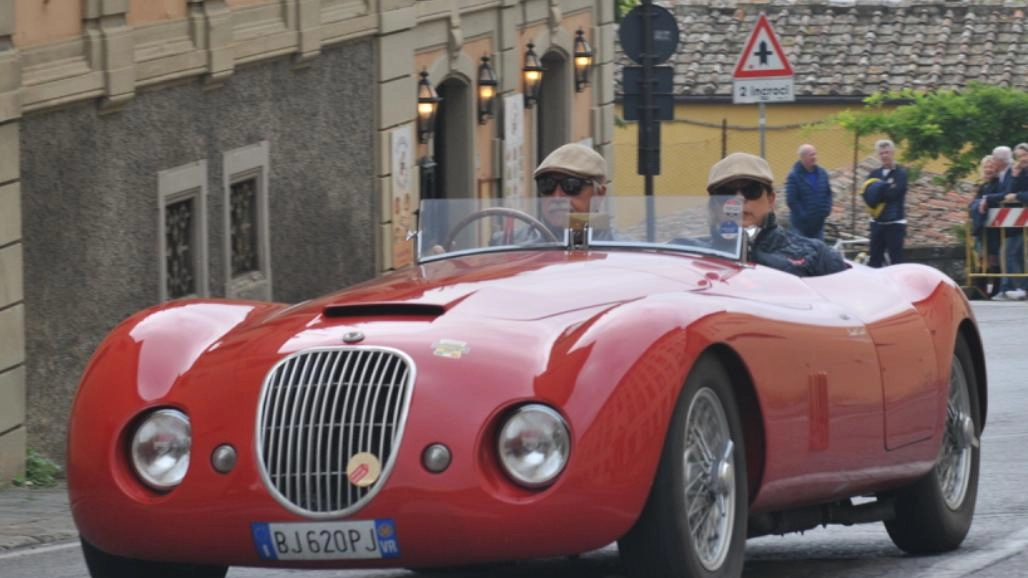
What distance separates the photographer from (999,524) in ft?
34.3

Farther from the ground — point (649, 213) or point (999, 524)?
point (649, 213)

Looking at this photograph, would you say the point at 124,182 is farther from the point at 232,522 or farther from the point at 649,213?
the point at 232,522

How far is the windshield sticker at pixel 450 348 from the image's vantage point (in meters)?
7.20

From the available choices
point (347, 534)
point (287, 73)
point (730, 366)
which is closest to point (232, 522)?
point (347, 534)

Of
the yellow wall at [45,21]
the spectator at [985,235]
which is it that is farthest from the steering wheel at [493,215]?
the spectator at [985,235]

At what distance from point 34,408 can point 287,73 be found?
5.72 meters

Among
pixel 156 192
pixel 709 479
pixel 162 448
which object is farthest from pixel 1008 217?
pixel 162 448

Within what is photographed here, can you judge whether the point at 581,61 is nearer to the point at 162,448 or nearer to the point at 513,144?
the point at 513,144

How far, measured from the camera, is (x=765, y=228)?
9.75 m

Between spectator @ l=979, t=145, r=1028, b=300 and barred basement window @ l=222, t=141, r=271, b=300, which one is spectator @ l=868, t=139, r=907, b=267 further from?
barred basement window @ l=222, t=141, r=271, b=300

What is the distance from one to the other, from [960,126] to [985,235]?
6.40 metres

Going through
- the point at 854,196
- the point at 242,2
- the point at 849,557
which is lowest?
the point at 854,196

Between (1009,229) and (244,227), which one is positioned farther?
(1009,229)

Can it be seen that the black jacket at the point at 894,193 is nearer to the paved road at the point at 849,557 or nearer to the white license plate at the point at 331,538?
the paved road at the point at 849,557
